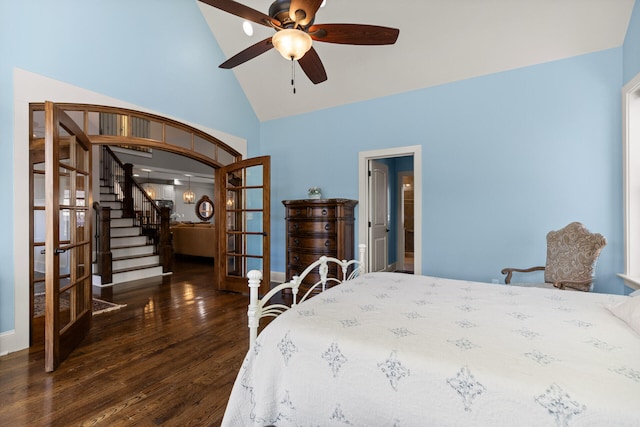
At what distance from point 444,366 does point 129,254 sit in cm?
598

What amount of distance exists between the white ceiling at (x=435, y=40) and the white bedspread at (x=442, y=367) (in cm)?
277

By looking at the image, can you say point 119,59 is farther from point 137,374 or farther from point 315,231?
point 137,374

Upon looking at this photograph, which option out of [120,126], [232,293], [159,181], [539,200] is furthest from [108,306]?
[159,181]

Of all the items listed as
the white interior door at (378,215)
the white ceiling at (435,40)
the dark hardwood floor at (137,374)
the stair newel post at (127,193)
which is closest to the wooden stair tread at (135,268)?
the dark hardwood floor at (137,374)

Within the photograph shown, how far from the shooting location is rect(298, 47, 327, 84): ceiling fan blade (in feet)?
7.75

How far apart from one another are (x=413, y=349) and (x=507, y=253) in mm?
2866

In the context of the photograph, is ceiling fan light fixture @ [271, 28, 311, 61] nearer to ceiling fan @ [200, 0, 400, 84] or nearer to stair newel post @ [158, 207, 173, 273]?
ceiling fan @ [200, 0, 400, 84]

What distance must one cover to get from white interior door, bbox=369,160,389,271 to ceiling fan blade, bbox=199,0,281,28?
2577 mm

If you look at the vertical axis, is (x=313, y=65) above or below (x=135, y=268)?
above

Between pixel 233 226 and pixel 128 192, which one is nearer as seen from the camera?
pixel 233 226

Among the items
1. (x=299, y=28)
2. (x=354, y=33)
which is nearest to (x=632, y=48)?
(x=354, y=33)

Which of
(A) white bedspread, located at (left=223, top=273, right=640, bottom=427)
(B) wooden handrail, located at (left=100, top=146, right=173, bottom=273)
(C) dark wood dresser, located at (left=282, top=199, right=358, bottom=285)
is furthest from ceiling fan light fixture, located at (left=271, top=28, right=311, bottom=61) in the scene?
(B) wooden handrail, located at (left=100, top=146, right=173, bottom=273)

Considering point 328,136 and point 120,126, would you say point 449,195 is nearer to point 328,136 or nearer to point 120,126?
point 328,136

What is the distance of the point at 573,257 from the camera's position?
2543 millimetres
